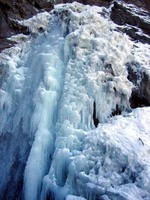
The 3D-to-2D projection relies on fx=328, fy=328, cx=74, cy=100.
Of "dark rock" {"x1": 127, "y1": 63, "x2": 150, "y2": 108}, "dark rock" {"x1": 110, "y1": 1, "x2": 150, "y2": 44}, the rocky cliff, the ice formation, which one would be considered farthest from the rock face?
"dark rock" {"x1": 127, "y1": 63, "x2": 150, "y2": 108}

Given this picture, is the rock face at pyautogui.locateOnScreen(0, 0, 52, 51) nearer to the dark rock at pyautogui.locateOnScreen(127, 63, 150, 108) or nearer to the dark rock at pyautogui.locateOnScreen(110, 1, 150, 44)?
the dark rock at pyautogui.locateOnScreen(110, 1, 150, 44)

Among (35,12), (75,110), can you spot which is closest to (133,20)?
(35,12)

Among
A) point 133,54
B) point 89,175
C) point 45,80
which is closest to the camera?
point 89,175

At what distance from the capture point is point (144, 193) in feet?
17.0

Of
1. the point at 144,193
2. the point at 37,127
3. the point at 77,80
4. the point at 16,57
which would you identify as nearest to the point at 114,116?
the point at 77,80

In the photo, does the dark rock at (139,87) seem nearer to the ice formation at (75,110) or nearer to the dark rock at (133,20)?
the ice formation at (75,110)

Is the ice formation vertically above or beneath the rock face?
beneath

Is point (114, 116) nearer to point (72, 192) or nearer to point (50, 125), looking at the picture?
point (50, 125)

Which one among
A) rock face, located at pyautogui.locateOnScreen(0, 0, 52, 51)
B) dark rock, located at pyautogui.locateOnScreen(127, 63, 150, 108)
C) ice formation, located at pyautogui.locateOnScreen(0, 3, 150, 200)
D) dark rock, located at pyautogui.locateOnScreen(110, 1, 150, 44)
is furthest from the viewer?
dark rock, located at pyautogui.locateOnScreen(110, 1, 150, 44)

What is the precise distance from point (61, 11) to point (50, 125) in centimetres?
332

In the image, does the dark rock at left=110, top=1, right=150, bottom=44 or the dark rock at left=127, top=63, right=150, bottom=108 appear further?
the dark rock at left=110, top=1, right=150, bottom=44

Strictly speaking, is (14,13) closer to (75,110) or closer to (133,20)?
(133,20)

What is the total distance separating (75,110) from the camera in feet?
21.9

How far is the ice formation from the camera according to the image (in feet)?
18.5
